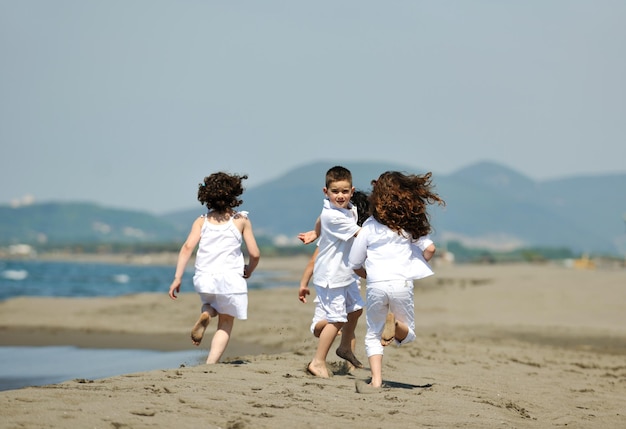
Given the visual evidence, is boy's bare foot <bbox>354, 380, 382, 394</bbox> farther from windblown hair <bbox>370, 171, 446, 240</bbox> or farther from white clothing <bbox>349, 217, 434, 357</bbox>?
windblown hair <bbox>370, 171, 446, 240</bbox>

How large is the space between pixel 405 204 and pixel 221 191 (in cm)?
173

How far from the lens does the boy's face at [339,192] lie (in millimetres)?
6898

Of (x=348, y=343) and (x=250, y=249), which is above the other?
(x=250, y=249)

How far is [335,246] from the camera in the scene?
276 inches

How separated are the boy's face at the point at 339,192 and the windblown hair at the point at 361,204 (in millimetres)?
456

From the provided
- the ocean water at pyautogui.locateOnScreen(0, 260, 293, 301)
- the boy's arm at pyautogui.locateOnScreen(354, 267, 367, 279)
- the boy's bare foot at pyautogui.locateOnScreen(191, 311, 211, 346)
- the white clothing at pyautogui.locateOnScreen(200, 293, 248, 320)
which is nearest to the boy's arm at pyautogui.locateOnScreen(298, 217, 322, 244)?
the boy's arm at pyautogui.locateOnScreen(354, 267, 367, 279)

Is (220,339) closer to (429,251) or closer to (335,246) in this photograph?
(335,246)

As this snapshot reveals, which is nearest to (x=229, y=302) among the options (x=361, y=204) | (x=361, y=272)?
(x=361, y=272)

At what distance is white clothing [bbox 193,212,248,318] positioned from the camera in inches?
291

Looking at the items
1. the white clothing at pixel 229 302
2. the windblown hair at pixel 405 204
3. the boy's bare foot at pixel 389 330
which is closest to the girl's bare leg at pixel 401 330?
the boy's bare foot at pixel 389 330

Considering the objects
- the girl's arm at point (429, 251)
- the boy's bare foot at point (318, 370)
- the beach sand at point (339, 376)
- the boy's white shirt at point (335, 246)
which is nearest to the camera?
the beach sand at point (339, 376)

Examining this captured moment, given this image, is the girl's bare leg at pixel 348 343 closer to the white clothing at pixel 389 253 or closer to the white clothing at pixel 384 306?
the white clothing at pixel 384 306

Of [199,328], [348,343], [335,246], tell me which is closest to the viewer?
[335,246]

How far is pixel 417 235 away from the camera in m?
6.54
